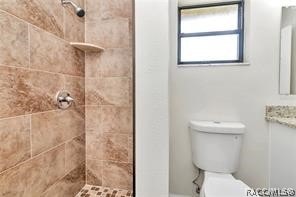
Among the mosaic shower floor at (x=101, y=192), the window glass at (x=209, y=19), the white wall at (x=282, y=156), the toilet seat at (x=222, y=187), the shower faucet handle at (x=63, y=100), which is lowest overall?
the mosaic shower floor at (x=101, y=192)

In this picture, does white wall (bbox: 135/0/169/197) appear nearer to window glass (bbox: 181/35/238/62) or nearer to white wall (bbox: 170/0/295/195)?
white wall (bbox: 170/0/295/195)

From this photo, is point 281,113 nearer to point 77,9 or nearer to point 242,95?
point 242,95

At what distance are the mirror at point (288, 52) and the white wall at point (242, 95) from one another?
4 centimetres

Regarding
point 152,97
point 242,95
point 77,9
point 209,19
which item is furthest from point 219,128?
point 77,9

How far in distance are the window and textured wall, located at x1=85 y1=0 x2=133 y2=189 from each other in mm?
630

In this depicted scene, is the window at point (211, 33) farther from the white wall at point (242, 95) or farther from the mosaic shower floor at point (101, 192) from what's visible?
the mosaic shower floor at point (101, 192)

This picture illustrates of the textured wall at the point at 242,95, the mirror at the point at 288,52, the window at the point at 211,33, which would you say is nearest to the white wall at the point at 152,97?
the textured wall at the point at 242,95

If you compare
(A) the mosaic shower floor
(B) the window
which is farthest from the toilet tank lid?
(A) the mosaic shower floor

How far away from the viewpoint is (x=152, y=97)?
2.74 ft

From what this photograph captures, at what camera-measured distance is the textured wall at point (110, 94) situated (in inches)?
49.9

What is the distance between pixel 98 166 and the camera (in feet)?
4.37

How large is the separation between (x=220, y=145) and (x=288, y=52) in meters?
0.95

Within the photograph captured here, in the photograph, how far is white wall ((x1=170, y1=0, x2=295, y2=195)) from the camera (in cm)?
136

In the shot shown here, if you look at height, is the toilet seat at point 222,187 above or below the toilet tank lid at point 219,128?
below
